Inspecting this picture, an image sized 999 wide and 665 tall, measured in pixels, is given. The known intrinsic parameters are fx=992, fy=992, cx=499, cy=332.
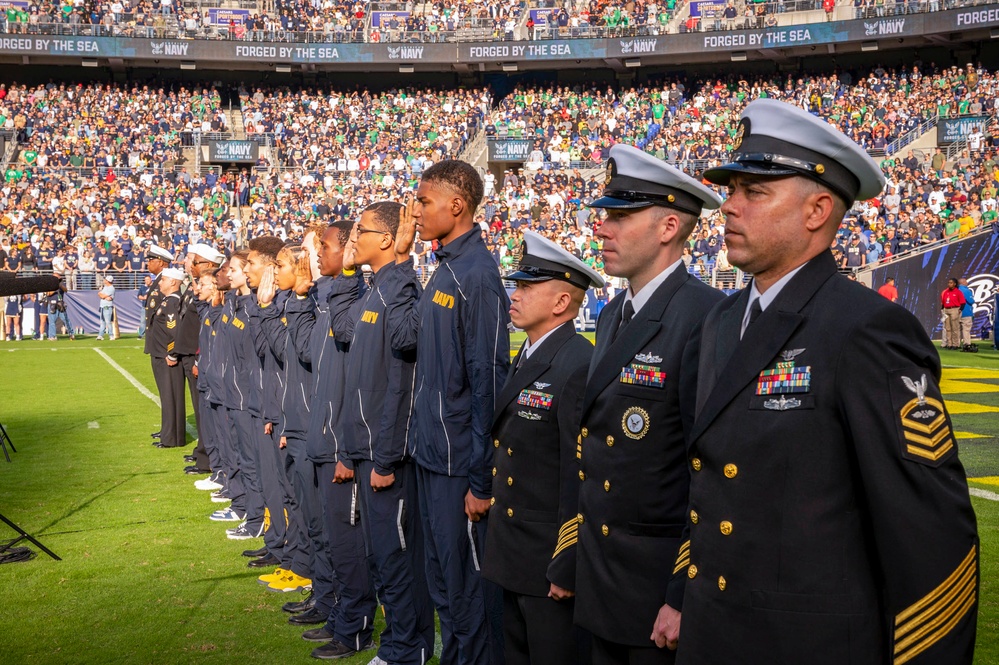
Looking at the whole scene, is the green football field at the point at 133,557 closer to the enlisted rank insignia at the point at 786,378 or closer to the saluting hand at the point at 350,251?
the saluting hand at the point at 350,251

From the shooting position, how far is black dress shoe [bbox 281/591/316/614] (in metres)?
5.95

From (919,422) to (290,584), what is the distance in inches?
201

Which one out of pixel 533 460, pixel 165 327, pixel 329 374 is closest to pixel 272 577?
pixel 329 374

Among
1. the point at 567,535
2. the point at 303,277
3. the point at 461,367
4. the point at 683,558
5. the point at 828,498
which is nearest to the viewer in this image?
the point at 828,498

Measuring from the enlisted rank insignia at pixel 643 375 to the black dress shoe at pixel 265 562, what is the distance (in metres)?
4.72

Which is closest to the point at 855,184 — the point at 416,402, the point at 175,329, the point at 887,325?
the point at 887,325

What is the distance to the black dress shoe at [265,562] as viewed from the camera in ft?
23.0

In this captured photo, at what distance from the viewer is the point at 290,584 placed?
6473 millimetres

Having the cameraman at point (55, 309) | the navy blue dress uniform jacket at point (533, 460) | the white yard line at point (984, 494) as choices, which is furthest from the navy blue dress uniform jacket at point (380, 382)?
the cameraman at point (55, 309)

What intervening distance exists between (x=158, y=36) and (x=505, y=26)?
15.3 m

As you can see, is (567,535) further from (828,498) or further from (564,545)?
(828,498)

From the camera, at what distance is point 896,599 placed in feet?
6.96

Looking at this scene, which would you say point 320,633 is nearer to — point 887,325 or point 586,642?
point 586,642

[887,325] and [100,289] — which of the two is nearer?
[887,325]
